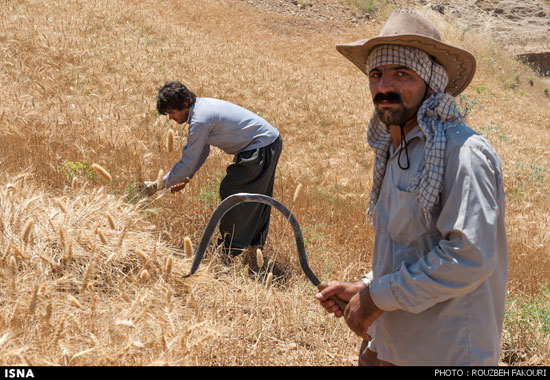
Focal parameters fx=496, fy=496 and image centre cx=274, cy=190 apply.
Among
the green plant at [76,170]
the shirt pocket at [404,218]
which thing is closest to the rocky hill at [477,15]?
the green plant at [76,170]

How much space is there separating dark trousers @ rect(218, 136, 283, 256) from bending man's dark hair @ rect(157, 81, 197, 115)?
73cm

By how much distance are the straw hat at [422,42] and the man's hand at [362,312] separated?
3.01ft

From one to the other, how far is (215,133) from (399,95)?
2885mm

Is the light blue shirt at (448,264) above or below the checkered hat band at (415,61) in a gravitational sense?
below

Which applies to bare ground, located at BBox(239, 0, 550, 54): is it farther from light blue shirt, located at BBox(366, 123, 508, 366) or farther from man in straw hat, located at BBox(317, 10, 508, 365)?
light blue shirt, located at BBox(366, 123, 508, 366)

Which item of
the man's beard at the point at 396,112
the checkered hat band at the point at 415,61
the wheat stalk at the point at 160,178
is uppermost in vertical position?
the checkered hat band at the point at 415,61

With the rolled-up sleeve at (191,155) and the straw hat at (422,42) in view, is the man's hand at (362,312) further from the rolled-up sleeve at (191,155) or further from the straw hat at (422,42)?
the rolled-up sleeve at (191,155)

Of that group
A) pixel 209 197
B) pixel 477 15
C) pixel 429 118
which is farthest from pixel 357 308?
pixel 477 15

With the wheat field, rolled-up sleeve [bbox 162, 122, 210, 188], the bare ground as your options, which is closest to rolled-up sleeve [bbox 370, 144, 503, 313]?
the wheat field

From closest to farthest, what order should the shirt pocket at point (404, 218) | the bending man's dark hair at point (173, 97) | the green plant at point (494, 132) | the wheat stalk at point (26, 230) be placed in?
the shirt pocket at point (404, 218)
the wheat stalk at point (26, 230)
the bending man's dark hair at point (173, 97)
the green plant at point (494, 132)

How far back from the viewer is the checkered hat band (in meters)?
1.82

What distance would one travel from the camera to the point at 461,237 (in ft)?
5.03

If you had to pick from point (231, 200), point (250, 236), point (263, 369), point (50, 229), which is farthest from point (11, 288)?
point (250, 236)

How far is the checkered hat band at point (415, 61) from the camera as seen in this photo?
182 cm
